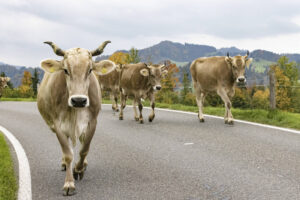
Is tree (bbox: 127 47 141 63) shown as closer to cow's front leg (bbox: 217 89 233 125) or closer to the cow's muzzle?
cow's front leg (bbox: 217 89 233 125)

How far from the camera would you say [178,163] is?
617cm

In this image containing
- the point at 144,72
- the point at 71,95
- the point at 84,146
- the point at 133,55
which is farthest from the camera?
the point at 133,55

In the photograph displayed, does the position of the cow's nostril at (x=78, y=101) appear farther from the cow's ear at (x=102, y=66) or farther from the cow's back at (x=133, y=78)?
the cow's back at (x=133, y=78)

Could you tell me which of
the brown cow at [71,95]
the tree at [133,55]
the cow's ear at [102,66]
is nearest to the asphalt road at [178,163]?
the brown cow at [71,95]

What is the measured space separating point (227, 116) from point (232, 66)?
5.04 feet

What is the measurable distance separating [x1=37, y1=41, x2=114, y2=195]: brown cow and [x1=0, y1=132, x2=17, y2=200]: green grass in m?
0.70

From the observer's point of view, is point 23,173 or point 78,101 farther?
point 23,173

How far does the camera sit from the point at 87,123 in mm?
5176

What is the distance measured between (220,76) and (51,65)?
7025mm

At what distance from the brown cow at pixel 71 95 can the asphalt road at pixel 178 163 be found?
19.6 inches

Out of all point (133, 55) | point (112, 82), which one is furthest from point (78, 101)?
point (133, 55)

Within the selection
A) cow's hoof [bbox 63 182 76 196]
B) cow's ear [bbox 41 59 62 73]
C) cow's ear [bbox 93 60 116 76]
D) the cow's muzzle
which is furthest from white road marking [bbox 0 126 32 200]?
cow's ear [bbox 93 60 116 76]

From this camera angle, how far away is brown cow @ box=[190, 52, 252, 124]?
34.7 ft

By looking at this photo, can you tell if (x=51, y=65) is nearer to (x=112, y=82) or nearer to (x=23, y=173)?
(x=23, y=173)
